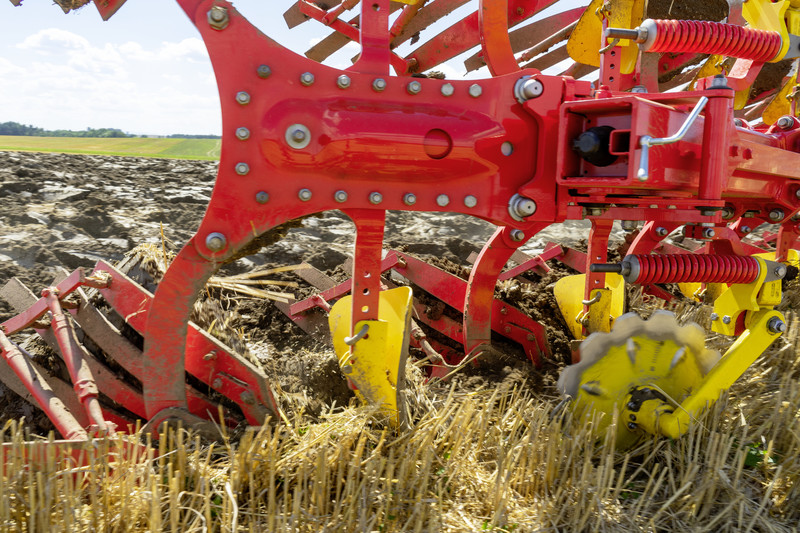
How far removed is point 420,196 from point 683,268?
1029mm

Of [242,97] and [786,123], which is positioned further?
[786,123]

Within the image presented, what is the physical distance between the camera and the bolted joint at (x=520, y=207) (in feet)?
6.48

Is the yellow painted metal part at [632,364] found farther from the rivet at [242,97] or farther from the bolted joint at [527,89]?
the rivet at [242,97]

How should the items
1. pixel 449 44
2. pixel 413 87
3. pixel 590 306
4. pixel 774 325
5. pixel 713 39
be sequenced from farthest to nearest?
pixel 449 44 < pixel 590 306 < pixel 774 325 < pixel 713 39 < pixel 413 87

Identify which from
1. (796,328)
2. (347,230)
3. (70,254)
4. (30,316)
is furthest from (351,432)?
(347,230)

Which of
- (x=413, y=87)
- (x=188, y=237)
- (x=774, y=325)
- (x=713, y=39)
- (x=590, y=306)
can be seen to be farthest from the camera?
(x=188, y=237)

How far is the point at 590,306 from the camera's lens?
3059 mm

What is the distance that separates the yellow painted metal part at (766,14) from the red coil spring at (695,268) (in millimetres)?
1303

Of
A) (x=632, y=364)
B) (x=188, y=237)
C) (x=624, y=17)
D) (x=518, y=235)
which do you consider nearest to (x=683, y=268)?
(x=632, y=364)

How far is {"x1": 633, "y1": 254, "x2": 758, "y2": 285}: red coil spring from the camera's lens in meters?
2.12

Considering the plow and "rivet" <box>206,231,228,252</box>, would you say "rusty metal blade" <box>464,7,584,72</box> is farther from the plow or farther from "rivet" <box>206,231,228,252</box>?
"rivet" <box>206,231,228,252</box>

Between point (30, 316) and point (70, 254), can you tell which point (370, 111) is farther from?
point (70, 254)

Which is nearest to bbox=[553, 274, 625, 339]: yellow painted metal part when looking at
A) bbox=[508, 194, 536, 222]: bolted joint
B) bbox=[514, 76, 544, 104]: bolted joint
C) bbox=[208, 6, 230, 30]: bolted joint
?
bbox=[508, 194, 536, 222]: bolted joint

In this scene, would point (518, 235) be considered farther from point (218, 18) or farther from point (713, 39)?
point (218, 18)
